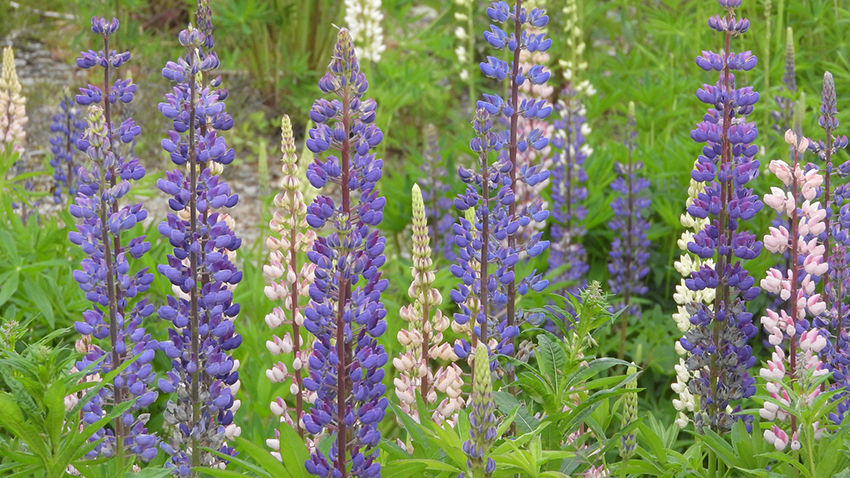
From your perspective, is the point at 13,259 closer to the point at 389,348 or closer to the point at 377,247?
the point at 389,348

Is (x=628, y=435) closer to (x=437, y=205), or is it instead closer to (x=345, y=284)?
(x=345, y=284)

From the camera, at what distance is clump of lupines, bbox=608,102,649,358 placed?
403cm

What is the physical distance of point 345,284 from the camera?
68.8 inches

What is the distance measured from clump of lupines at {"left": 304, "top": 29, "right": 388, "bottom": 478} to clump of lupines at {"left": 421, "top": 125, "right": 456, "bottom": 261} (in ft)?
9.00

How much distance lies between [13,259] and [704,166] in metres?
2.31

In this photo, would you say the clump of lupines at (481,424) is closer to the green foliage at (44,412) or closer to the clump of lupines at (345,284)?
the clump of lupines at (345,284)

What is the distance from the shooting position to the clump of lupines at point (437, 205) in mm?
4590

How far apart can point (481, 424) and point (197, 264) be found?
27.5 inches

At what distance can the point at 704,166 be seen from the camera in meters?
2.31

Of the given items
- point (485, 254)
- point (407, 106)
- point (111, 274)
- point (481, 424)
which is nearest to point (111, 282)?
point (111, 274)

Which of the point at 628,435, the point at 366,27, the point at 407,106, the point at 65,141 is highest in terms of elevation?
the point at 366,27

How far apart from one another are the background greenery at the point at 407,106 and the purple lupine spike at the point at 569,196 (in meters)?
0.14

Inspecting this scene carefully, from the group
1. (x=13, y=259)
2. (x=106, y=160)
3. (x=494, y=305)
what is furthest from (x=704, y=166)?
(x=13, y=259)

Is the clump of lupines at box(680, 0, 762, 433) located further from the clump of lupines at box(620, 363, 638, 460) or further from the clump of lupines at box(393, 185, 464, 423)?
the clump of lupines at box(393, 185, 464, 423)
